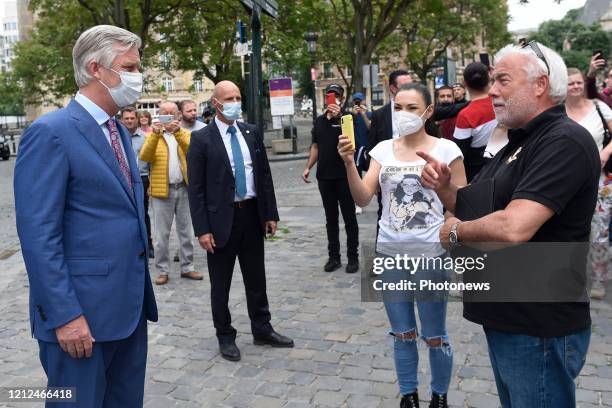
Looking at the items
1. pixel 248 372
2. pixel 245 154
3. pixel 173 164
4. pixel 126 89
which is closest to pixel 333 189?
pixel 173 164

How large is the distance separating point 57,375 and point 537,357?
6.16 feet

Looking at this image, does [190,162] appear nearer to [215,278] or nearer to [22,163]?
[215,278]

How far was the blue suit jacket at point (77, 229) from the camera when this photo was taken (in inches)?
90.4

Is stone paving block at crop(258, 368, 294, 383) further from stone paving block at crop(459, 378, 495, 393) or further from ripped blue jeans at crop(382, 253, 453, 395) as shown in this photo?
stone paving block at crop(459, 378, 495, 393)

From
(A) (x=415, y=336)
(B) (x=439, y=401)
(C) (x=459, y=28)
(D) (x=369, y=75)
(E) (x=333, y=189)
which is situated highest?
(C) (x=459, y=28)

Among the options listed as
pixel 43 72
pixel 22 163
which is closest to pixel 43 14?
pixel 43 72

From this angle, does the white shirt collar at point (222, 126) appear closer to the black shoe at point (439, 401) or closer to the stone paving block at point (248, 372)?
the stone paving block at point (248, 372)

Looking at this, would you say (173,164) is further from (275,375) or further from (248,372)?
(275,375)

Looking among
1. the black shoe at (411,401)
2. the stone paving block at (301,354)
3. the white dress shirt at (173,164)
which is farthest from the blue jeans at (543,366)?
the white dress shirt at (173,164)

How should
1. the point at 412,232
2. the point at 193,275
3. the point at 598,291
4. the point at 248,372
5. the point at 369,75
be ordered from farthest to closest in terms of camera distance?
the point at 369,75, the point at 193,275, the point at 598,291, the point at 248,372, the point at 412,232

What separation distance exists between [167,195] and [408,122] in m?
4.01

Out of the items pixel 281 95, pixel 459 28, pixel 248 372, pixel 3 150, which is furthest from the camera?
pixel 459 28

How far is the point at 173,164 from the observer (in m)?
6.82

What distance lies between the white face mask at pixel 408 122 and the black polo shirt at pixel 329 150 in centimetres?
341
